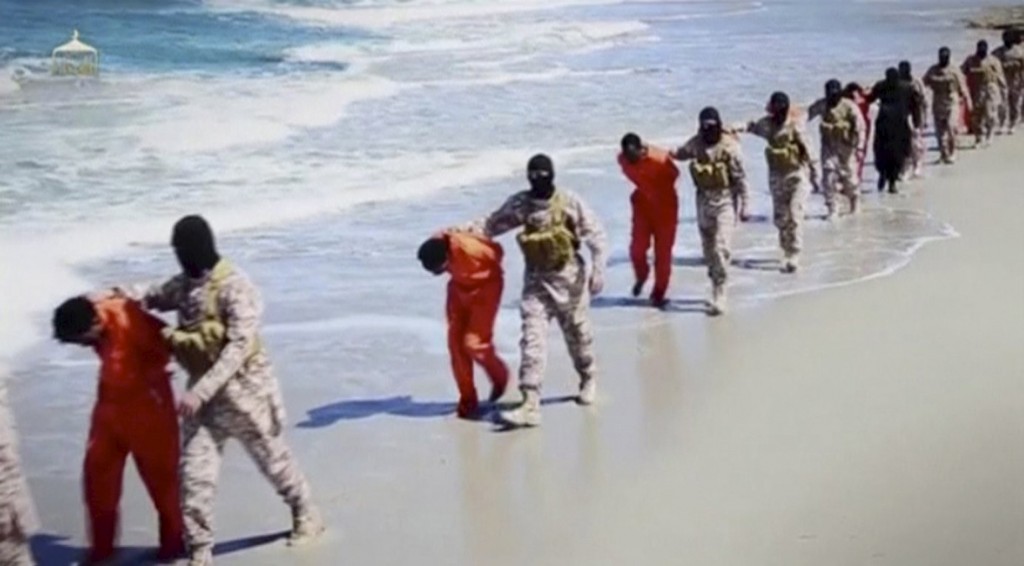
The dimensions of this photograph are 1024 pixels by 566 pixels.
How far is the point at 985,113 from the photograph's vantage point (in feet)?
74.2

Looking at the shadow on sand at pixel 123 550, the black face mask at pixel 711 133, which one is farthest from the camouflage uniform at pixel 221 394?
the black face mask at pixel 711 133

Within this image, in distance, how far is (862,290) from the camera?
526 inches

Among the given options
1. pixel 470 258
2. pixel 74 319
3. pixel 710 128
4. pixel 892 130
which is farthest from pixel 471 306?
pixel 892 130

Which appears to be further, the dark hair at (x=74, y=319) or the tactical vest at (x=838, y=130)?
the tactical vest at (x=838, y=130)

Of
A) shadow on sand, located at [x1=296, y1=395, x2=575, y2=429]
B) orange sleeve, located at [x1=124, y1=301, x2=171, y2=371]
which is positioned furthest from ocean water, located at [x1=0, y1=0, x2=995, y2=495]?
orange sleeve, located at [x1=124, y1=301, x2=171, y2=371]

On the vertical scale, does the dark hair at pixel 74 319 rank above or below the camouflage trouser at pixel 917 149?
above

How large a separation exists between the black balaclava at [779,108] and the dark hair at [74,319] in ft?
26.0

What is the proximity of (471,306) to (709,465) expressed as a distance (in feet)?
5.87

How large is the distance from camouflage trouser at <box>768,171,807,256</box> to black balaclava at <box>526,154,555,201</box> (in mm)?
5055

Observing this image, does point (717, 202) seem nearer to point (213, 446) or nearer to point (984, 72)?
point (213, 446)

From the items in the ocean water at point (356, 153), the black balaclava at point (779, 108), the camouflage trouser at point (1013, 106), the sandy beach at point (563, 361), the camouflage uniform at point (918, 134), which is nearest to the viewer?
the sandy beach at point (563, 361)

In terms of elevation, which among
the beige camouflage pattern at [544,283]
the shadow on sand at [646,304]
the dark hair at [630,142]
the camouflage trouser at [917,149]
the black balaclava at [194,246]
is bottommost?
the shadow on sand at [646,304]

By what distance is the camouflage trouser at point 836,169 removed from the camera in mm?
17047

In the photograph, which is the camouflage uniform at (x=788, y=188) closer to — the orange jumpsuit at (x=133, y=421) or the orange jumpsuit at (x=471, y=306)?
the orange jumpsuit at (x=471, y=306)
